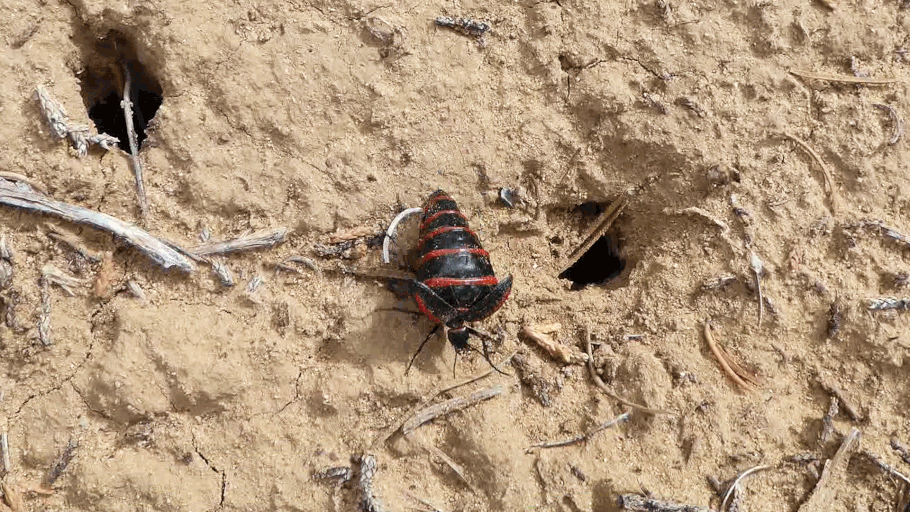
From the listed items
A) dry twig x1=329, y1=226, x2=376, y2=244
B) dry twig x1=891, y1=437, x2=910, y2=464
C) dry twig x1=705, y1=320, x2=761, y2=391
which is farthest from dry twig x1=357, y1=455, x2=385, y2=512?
dry twig x1=891, y1=437, x2=910, y2=464

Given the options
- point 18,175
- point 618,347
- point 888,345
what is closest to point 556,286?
point 618,347

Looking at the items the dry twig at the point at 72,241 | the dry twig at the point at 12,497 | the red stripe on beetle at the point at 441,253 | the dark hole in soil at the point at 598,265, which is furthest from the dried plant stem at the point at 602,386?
the dry twig at the point at 12,497

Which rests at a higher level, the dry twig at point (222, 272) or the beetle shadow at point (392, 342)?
the dry twig at point (222, 272)

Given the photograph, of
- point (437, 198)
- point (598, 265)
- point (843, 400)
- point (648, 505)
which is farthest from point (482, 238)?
point (843, 400)

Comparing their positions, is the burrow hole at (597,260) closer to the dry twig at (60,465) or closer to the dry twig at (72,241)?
the dry twig at (72,241)

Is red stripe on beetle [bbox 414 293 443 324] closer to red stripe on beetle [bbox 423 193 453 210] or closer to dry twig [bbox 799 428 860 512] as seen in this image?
red stripe on beetle [bbox 423 193 453 210]
